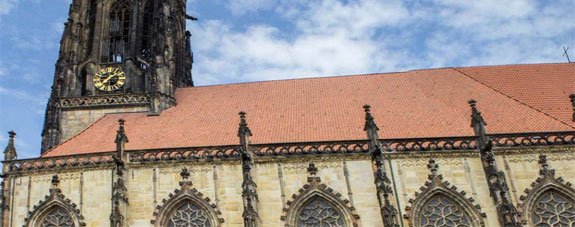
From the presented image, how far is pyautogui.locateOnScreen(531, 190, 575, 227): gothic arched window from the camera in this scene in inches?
565

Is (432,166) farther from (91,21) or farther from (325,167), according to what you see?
(91,21)

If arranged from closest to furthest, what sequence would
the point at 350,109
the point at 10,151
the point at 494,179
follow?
the point at 494,179 → the point at 10,151 → the point at 350,109

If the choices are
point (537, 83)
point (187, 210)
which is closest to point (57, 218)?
point (187, 210)

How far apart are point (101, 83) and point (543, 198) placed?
16.0 metres

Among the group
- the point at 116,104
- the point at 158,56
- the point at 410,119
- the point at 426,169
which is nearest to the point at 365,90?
the point at 410,119

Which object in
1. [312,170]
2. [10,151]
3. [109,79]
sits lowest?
[312,170]

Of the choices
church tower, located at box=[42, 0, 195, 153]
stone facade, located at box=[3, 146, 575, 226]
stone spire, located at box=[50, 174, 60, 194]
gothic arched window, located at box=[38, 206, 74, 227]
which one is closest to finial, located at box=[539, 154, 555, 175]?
stone facade, located at box=[3, 146, 575, 226]

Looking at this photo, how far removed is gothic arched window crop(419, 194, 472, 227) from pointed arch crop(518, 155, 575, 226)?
1575 millimetres

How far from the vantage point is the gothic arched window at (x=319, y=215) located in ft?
48.0

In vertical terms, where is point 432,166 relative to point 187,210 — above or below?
above

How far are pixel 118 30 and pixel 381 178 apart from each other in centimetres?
1340

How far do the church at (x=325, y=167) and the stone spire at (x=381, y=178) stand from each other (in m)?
0.04

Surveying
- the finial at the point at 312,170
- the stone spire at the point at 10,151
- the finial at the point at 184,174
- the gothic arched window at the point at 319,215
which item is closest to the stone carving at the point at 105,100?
the stone spire at the point at 10,151

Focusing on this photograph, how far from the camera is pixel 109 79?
2070 centimetres
